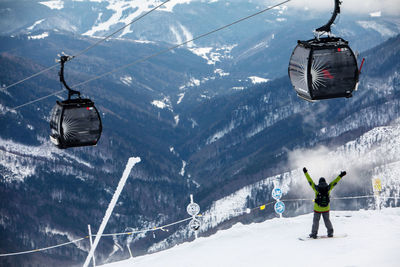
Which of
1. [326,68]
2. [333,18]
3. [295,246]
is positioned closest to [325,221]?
[295,246]

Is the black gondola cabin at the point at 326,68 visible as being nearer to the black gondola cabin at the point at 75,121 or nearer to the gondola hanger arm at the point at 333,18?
the gondola hanger arm at the point at 333,18

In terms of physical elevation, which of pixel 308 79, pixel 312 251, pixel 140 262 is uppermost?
pixel 308 79

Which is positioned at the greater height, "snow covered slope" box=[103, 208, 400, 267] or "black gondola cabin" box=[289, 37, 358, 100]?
"black gondola cabin" box=[289, 37, 358, 100]

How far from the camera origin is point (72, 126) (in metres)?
20.7

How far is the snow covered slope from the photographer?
59.3ft

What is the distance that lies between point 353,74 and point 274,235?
1068 cm

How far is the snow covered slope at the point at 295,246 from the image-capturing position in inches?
712

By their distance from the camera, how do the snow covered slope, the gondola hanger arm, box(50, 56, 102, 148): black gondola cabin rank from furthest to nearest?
box(50, 56, 102, 148): black gondola cabin, the snow covered slope, the gondola hanger arm

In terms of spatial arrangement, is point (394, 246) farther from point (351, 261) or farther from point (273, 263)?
point (273, 263)

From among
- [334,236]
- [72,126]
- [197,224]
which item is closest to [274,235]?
[334,236]

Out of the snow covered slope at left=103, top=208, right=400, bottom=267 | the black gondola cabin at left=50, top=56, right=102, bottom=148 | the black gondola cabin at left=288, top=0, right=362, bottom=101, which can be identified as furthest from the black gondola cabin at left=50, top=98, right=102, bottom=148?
the black gondola cabin at left=288, top=0, right=362, bottom=101

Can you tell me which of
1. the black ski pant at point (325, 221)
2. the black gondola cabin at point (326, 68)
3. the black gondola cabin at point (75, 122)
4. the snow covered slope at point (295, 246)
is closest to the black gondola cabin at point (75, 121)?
the black gondola cabin at point (75, 122)

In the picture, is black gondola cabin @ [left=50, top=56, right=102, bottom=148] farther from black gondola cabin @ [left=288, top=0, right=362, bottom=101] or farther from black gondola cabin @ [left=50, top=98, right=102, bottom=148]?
black gondola cabin @ [left=288, top=0, right=362, bottom=101]

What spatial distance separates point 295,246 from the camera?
21156mm
